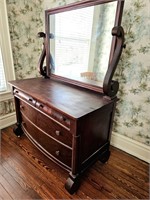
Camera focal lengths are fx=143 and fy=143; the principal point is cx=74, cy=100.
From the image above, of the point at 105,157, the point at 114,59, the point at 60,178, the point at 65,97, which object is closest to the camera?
the point at 114,59

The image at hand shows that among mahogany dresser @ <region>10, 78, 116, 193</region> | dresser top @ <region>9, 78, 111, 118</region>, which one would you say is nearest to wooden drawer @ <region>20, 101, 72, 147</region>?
mahogany dresser @ <region>10, 78, 116, 193</region>

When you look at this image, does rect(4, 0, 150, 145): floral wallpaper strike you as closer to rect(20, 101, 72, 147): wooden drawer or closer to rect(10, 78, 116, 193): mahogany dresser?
rect(10, 78, 116, 193): mahogany dresser

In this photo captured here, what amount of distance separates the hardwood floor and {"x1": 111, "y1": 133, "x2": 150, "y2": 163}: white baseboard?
2.4 inches

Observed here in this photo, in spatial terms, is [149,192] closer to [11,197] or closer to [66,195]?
[66,195]

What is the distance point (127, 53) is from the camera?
1.42 meters

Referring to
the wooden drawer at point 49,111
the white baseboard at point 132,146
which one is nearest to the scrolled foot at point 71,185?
the wooden drawer at point 49,111

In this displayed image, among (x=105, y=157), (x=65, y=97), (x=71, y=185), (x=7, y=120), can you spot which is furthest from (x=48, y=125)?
(x=7, y=120)

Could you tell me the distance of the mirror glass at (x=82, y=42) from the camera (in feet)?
4.18

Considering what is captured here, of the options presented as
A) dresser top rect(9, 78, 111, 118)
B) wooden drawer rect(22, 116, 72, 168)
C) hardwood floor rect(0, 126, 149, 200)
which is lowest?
hardwood floor rect(0, 126, 149, 200)

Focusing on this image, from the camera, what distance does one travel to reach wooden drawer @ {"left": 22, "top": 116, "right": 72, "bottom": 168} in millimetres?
1229

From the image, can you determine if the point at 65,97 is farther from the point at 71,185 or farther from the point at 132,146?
the point at 132,146

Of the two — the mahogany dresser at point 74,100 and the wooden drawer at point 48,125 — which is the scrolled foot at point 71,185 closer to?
the mahogany dresser at point 74,100

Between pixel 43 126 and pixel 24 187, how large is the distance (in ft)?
1.81

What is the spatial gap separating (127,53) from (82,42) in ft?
1.52
